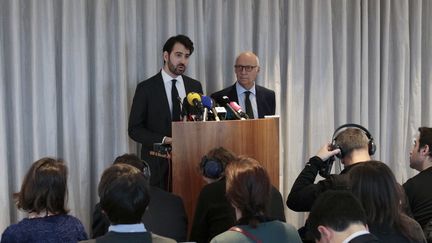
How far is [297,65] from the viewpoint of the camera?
557cm

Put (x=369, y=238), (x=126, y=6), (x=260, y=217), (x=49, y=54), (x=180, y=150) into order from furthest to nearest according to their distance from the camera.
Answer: (x=126, y=6)
(x=49, y=54)
(x=180, y=150)
(x=260, y=217)
(x=369, y=238)

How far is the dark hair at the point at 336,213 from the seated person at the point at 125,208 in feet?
1.83

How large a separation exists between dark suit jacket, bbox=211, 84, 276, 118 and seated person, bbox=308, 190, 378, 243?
2.76 metres

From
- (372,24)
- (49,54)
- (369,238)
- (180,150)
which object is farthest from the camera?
(372,24)

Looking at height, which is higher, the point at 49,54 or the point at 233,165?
the point at 49,54

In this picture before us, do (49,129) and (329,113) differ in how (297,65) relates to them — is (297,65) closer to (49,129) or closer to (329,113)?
(329,113)

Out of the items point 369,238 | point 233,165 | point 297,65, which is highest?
point 297,65

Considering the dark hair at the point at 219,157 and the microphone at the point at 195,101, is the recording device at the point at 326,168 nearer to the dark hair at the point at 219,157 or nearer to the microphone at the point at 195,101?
the dark hair at the point at 219,157

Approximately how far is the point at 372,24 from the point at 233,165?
148 inches

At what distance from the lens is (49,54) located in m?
4.49

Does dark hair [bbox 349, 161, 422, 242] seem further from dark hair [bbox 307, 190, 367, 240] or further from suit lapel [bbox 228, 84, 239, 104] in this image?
suit lapel [bbox 228, 84, 239, 104]

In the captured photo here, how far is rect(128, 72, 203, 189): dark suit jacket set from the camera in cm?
443

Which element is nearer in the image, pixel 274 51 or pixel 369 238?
pixel 369 238

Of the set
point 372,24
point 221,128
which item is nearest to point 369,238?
point 221,128
